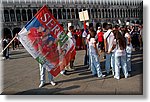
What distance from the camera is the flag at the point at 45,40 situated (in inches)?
203

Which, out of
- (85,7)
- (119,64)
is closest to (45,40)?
(119,64)

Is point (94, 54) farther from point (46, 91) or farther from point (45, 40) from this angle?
point (46, 91)

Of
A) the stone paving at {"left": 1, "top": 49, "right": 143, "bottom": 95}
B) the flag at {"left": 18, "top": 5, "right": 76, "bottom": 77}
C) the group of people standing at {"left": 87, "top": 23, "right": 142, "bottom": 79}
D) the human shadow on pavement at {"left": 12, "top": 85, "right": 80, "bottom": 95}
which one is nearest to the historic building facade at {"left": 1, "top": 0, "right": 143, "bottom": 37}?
the group of people standing at {"left": 87, "top": 23, "right": 142, "bottom": 79}

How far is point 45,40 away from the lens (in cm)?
537

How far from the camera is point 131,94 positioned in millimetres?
4844

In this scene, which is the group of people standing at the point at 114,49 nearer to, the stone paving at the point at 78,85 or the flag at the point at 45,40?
the stone paving at the point at 78,85

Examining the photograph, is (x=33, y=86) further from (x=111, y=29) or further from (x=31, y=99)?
(x=111, y=29)

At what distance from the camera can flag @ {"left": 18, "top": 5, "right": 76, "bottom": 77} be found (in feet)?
16.9

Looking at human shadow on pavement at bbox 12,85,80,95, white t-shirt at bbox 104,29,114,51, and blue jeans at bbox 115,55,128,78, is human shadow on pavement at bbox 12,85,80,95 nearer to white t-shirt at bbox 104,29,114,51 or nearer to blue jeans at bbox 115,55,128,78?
blue jeans at bbox 115,55,128,78

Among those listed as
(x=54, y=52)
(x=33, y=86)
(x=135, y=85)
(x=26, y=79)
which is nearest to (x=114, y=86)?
(x=135, y=85)

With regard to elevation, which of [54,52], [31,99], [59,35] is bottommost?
[31,99]

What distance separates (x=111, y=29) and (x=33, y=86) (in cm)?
269

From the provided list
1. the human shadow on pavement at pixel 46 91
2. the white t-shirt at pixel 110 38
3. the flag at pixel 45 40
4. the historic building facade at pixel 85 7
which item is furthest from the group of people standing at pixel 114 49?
the human shadow on pavement at pixel 46 91

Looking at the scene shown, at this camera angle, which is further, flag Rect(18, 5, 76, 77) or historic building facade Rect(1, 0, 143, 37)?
historic building facade Rect(1, 0, 143, 37)
